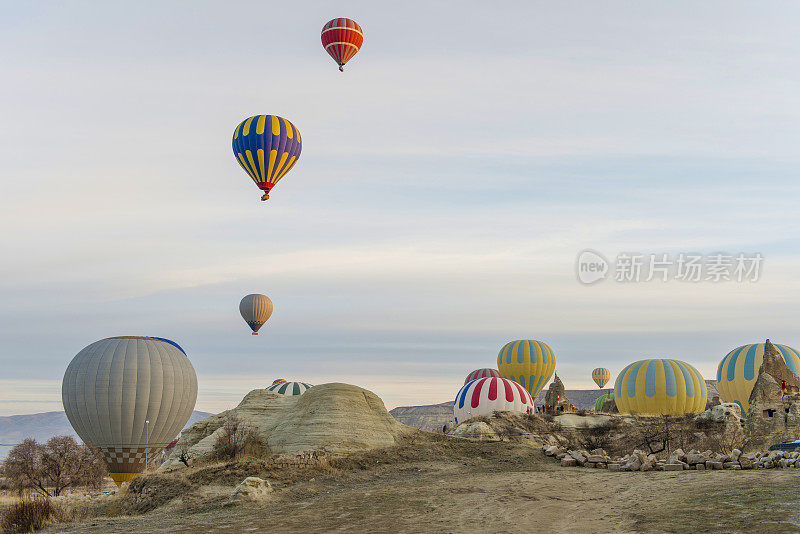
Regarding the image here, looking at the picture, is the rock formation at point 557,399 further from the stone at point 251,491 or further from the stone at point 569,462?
the stone at point 251,491

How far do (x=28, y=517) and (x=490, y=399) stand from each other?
124ft

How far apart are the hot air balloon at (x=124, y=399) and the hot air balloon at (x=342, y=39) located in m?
27.4

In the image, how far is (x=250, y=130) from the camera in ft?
175

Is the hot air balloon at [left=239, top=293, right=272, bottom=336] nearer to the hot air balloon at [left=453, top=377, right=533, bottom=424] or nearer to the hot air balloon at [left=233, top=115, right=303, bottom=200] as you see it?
the hot air balloon at [left=233, top=115, right=303, bottom=200]

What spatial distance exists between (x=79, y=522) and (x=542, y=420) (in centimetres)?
3993

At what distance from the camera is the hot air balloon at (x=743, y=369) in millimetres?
62656

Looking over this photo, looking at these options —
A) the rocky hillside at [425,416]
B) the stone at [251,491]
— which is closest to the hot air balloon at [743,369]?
the stone at [251,491]

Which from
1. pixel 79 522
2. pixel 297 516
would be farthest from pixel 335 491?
pixel 79 522

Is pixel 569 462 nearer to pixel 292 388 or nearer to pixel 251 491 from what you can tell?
pixel 251 491

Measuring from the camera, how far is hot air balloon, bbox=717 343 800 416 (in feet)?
206

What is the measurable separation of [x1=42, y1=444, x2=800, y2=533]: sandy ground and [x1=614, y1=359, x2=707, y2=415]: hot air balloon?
35571 millimetres

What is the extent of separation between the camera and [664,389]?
61219 millimetres

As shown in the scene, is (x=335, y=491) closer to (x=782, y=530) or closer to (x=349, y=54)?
(x=782, y=530)

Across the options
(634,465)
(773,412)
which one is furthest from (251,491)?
(773,412)
